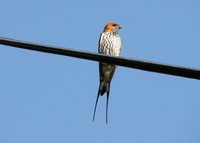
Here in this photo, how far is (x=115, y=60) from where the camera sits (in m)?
2.56

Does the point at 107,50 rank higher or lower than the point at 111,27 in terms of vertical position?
lower

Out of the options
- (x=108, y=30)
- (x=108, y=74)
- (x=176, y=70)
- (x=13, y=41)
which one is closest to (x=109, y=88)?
(x=108, y=74)

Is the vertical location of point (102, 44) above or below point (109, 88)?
above

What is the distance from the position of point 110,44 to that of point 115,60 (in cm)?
505

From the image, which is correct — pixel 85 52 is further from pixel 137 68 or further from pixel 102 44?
pixel 102 44

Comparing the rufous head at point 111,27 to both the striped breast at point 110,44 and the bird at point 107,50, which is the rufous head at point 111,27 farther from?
the striped breast at point 110,44

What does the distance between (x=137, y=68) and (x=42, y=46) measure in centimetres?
58

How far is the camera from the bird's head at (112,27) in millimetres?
8008

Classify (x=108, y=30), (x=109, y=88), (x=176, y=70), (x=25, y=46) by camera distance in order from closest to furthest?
(x=176, y=70) < (x=25, y=46) < (x=109, y=88) < (x=108, y=30)

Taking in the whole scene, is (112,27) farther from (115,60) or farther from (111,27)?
(115,60)

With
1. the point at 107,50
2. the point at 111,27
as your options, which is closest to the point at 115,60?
the point at 107,50

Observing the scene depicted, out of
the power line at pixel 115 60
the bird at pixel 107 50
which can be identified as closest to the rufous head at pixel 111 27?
the bird at pixel 107 50

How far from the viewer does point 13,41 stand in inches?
109

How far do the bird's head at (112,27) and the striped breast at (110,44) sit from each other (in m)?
0.15
